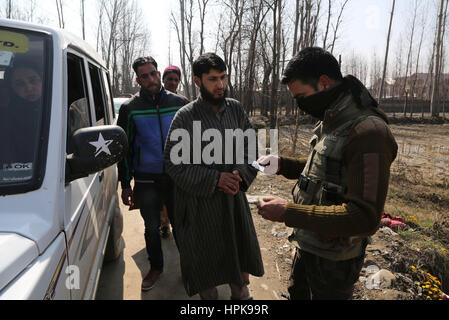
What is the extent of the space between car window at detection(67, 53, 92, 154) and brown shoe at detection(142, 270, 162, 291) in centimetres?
154

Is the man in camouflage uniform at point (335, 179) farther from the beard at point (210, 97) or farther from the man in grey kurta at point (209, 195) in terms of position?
the beard at point (210, 97)

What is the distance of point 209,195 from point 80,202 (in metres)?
0.83

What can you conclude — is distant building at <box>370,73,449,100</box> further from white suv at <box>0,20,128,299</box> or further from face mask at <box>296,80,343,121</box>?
white suv at <box>0,20,128,299</box>

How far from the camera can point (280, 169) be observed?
6.50 ft

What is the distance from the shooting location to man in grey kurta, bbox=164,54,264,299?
6.73 feet

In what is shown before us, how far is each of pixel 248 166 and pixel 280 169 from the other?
34 cm

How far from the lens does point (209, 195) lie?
6.70ft

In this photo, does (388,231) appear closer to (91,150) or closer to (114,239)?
(114,239)

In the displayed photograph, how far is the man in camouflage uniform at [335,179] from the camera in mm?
1213

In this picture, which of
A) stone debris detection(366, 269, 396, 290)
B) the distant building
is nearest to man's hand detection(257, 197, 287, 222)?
stone debris detection(366, 269, 396, 290)

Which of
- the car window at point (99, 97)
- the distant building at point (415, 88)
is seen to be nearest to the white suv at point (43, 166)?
the car window at point (99, 97)
